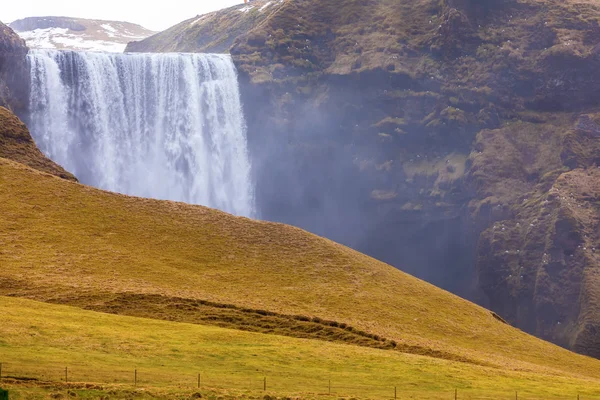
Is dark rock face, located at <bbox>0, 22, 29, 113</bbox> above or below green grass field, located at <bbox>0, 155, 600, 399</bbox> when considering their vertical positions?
above

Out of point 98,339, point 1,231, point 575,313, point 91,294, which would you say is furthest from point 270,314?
point 575,313

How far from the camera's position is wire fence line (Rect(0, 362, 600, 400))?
66438 mm

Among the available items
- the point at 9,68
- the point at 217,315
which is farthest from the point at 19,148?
the point at 9,68

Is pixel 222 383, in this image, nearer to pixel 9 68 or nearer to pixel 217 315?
pixel 217 315

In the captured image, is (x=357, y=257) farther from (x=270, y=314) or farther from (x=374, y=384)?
(x=374, y=384)

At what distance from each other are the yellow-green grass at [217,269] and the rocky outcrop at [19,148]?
7512 mm

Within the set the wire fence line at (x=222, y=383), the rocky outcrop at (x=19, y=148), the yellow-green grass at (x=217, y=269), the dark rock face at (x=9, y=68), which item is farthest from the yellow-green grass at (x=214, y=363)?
the dark rock face at (x=9, y=68)

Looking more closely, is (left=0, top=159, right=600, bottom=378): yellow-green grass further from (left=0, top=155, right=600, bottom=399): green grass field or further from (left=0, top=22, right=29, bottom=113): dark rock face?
(left=0, top=22, right=29, bottom=113): dark rock face

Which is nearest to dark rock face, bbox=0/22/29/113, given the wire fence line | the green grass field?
the green grass field

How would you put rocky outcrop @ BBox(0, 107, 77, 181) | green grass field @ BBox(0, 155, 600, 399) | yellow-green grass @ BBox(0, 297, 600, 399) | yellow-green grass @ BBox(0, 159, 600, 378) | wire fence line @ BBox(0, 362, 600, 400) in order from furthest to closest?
1. rocky outcrop @ BBox(0, 107, 77, 181)
2. yellow-green grass @ BBox(0, 159, 600, 378)
3. green grass field @ BBox(0, 155, 600, 399)
4. yellow-green grass @ BBox(0, 297, 600, 399)
5. wire fence line @ BBox(0, 362, 600, 400)

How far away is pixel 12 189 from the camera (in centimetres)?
12575

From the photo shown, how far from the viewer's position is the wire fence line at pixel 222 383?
66.4m

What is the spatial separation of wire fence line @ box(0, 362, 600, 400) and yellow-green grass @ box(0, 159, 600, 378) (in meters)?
21.3

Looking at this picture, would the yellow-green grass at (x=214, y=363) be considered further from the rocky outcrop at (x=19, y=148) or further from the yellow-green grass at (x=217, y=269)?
the rocky outcrop at (x=19, y=148)
